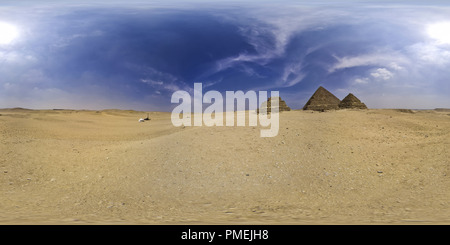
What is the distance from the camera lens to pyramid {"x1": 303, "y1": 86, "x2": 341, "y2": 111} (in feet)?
146

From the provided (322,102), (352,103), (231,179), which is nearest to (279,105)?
(322,102)

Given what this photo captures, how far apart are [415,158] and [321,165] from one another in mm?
3742

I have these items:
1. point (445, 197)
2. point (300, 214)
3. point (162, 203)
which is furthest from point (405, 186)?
point (162, 203)

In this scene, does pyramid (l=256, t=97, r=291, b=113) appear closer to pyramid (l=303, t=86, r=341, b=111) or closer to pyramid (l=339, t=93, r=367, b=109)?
pyramid (l=303, t=86, r=341, b=111)

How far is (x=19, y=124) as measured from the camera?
1883cm

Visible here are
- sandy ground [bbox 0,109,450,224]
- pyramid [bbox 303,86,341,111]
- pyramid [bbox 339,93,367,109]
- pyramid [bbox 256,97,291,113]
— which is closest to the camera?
sandy ground [bbox 0,109,450,224]

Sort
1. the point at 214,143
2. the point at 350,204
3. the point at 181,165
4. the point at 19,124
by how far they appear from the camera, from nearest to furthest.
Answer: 1. the point at 350,204
2. the point at 181,165
3. the point at 214,143
4. the point at 19,124

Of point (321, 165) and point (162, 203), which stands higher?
point (321, 165)

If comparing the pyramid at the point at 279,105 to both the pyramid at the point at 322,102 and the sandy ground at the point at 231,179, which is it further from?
the sandy ground at the point at 231,179

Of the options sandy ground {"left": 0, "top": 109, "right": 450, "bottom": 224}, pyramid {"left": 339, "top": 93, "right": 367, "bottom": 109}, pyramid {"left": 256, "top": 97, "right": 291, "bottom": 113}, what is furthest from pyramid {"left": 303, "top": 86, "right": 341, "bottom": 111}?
sandy ground {"left": 0, "top": 109, "right": 450, "bottom": 224}

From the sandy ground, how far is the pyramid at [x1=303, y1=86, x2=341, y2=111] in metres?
29.1

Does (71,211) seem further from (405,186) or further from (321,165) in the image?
(405,186)

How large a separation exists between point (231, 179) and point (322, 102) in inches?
1519

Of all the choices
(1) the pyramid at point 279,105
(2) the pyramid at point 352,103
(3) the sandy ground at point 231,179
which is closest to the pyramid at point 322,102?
(2) the pyramid at point 352,103
